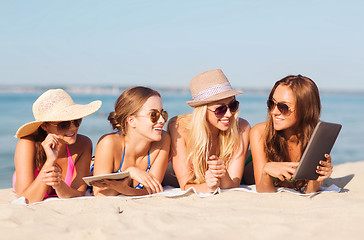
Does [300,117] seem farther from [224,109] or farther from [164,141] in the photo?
[164,141]

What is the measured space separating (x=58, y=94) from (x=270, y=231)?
2998mm

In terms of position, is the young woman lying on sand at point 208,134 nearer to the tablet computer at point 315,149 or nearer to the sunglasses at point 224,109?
the sunglasses at point 224,109

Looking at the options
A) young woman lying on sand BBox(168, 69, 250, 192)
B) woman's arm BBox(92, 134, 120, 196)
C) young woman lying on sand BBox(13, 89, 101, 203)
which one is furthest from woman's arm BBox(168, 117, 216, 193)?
young woman lying on sand BBox(13, 89, 101, 203)

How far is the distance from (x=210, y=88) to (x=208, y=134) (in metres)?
0.56

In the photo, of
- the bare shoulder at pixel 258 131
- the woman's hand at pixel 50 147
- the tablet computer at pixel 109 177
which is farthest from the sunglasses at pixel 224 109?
the woman's hand at pixel 50 147

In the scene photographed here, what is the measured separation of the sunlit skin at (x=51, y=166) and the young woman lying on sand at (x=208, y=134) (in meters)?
1.17

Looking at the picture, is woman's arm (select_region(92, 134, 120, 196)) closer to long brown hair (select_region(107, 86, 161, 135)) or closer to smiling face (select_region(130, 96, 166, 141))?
long brown hair (select_region(107, 86, 161, 135))

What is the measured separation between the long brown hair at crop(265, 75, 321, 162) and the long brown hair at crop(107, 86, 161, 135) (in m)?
1.46

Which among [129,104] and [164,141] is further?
[164,141]

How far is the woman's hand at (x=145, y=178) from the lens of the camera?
4.43 metres

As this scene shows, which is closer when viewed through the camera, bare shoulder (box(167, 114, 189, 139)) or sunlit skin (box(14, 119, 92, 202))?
sunlit skin (box(14, 119, 92, 202))

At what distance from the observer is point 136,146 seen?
4.75m

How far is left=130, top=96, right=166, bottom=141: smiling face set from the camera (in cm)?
455

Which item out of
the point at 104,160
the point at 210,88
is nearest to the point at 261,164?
the point at 210,88
